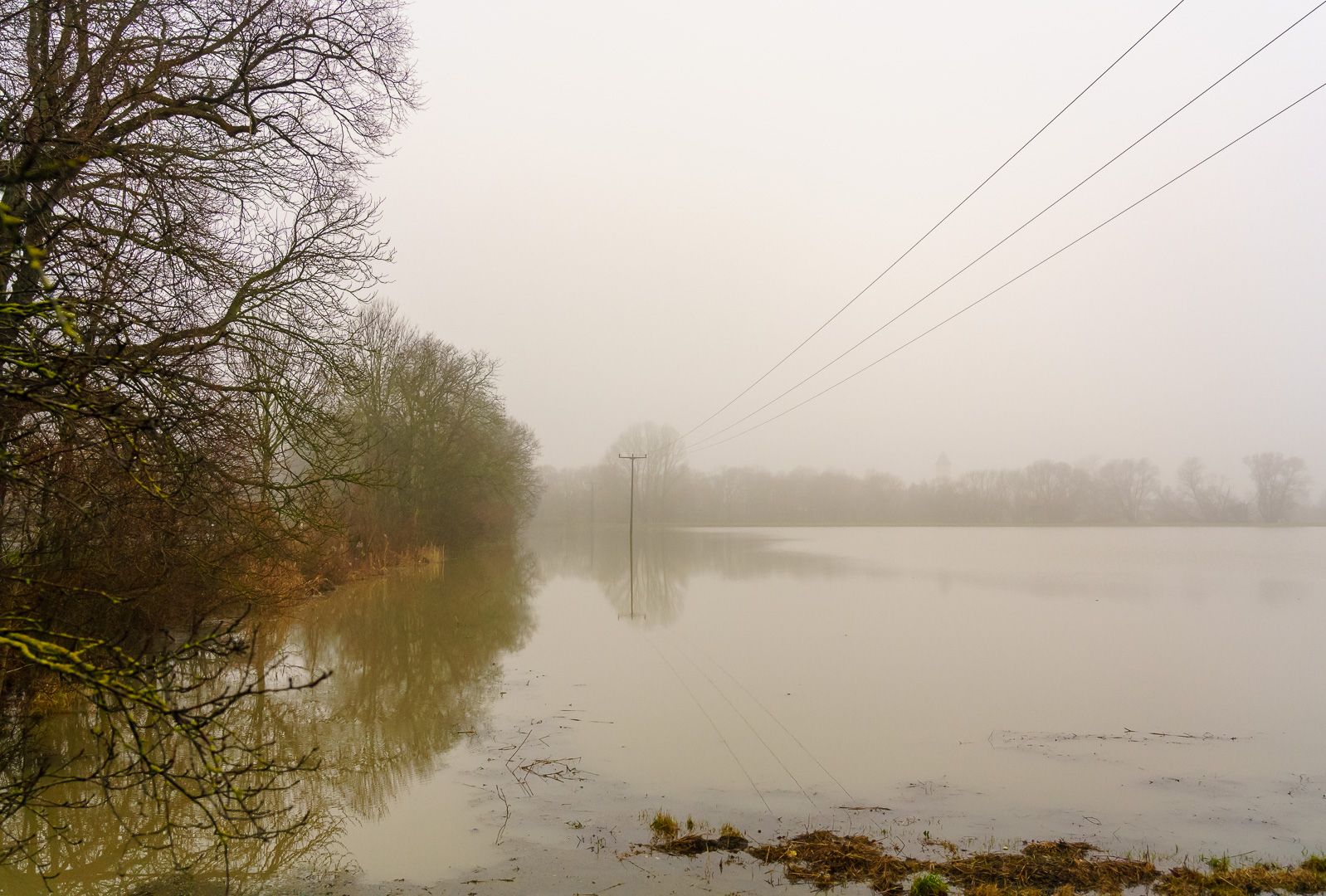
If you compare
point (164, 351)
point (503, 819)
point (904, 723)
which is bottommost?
point (904, 723)

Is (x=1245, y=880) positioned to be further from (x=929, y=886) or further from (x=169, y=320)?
(x=169, y=320)

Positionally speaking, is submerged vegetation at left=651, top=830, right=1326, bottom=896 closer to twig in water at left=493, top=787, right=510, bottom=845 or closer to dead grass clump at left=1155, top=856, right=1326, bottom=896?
dead grass clump at left=1155, top=856, right=1326, bottom=896

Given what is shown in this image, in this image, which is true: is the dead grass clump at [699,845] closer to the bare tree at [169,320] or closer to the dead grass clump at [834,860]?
the dead grass clump at [834,860]

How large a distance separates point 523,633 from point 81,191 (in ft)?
34.0

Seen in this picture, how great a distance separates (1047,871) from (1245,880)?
1.13m

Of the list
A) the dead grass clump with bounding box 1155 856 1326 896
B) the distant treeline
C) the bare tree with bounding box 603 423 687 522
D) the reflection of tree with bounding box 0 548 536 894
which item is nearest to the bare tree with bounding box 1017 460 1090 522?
the distant treeline

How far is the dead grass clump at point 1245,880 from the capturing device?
4793 millimetres

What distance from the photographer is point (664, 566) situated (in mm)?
31641

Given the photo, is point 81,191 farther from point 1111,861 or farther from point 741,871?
point 1111,861

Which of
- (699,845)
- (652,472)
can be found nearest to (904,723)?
(699,845)

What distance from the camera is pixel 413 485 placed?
29.7 m

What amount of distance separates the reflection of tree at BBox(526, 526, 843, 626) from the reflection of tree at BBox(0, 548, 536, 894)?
3.38 m

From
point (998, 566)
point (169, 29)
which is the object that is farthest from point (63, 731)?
point (998, 566)

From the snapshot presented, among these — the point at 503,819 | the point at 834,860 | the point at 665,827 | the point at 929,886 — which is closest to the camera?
the point at 929,886
